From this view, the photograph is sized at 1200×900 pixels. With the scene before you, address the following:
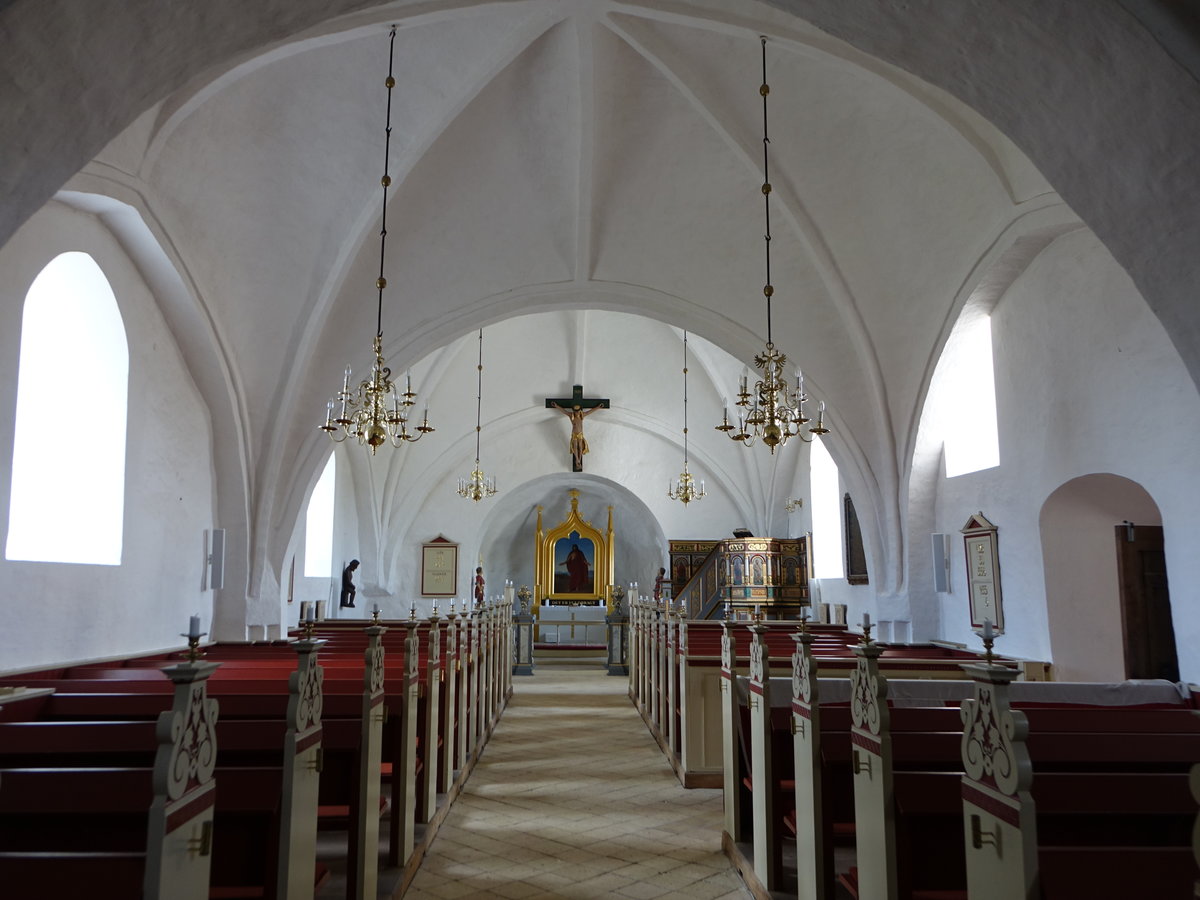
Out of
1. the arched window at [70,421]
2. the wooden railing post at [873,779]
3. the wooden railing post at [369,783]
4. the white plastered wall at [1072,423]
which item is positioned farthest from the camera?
the arched window at [70,421]

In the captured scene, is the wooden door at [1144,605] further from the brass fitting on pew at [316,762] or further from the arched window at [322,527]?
the arched window at [322,527]

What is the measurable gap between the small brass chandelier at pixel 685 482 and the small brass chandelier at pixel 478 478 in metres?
3.58

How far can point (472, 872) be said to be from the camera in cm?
537

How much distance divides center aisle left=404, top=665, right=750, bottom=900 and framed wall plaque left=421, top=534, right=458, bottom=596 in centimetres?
875

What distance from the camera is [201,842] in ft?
8.17

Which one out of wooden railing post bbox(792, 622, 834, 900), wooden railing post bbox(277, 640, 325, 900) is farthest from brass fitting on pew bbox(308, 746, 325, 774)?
wooden railing post bbox(792, 622, 834, 900)

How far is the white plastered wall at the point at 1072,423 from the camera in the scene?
23.3 ft

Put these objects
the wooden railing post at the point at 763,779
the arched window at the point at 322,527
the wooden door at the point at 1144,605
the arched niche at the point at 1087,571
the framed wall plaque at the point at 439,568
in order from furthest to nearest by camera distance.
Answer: the framed wall plaque at the point at 439,568 → the arched window at the point at 322,527 → the arched niche at the point at 1087,571 → the wooden door at the point at 1144,605 → the wooden railing post at the point at 763,779

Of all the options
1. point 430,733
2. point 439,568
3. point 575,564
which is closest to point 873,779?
point 430,733

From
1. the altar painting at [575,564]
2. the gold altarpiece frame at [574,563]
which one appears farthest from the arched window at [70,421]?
the altar painting at [575,564]

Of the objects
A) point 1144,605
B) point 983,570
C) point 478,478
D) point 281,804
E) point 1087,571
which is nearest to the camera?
point 281,804

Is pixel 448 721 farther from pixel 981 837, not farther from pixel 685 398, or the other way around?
pixel 685 398

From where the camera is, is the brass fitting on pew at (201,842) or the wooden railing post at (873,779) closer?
the brass fitting on pew at (201,842)

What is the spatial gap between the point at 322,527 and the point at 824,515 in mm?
9185
